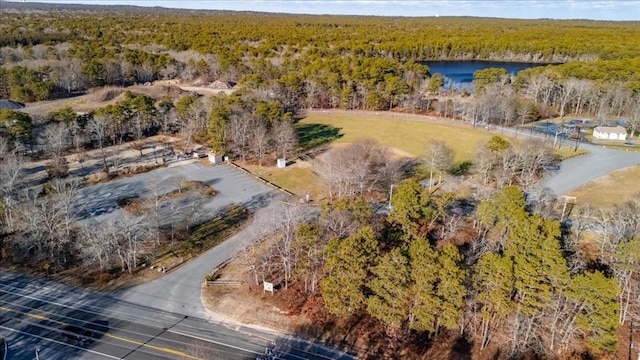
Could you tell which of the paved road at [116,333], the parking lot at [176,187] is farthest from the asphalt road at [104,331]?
the parking lot at [176,187]

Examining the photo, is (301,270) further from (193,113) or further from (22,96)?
(22,96)

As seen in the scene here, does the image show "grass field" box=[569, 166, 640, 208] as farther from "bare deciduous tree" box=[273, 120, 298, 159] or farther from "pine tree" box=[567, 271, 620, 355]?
"bare deciduous tree" box=[273, 120, 298, 159]

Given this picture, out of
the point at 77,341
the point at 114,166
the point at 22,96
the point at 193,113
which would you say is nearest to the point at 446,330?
the point at 77,341

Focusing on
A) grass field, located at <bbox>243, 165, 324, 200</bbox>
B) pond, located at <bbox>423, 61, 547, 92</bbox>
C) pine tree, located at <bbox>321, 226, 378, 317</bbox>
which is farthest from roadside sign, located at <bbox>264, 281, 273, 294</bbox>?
pond, located at <bbox>423, 61, 547, 92</bbox>

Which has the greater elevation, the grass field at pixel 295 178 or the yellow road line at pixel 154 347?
the grass field at pixel 295 178

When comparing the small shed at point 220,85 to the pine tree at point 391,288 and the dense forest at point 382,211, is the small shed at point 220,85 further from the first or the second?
the pine tree at point 391,288

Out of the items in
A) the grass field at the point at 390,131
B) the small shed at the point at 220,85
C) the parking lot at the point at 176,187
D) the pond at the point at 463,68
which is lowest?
the parking lot at the point at 176,187

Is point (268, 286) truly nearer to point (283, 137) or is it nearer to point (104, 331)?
point (104, 331)
